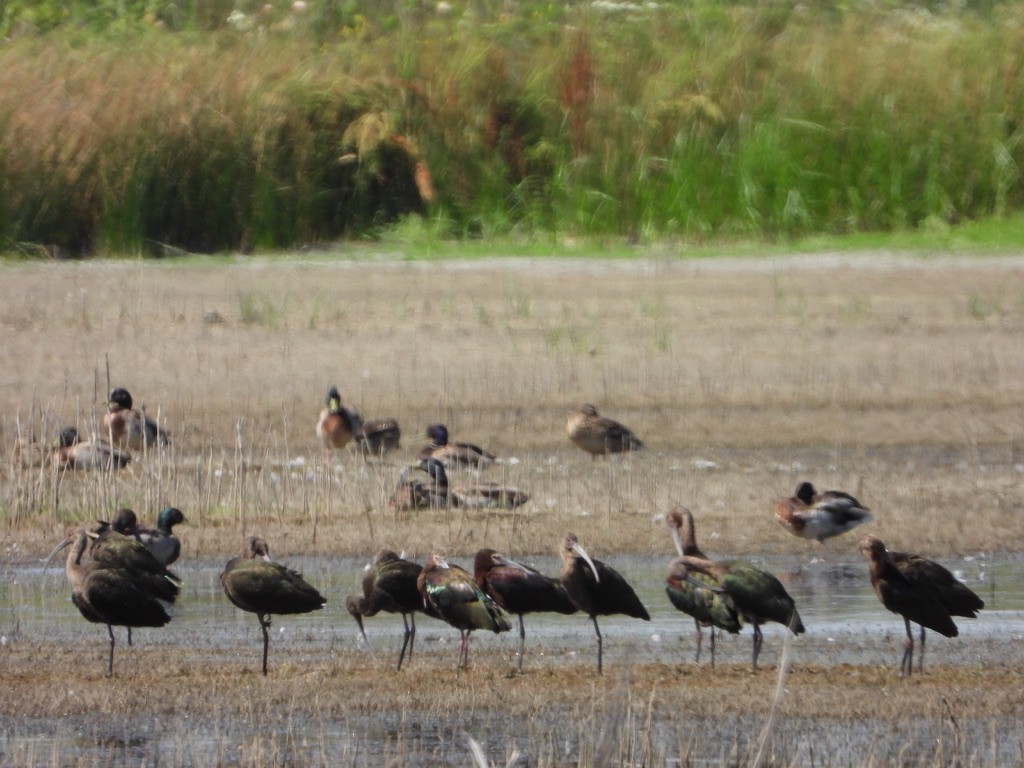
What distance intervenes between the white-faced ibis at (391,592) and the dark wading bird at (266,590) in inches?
11.3

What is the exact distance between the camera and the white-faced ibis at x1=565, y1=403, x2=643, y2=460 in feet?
50.5

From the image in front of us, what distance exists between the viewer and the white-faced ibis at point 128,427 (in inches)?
607

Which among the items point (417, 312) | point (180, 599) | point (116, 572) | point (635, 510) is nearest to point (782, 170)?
point (417, 312)

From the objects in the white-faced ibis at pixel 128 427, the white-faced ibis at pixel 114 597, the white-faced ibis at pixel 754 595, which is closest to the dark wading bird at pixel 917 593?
the white-faced ibis at pixel 754 595

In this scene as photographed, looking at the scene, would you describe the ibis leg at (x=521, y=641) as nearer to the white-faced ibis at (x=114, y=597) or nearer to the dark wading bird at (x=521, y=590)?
the dark wading bird at (x=521, y=590)

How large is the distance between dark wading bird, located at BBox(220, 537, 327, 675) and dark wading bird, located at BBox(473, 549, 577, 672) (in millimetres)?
851

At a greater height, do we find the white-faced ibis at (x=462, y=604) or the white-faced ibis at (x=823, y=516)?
the white-faced ibis at (x=823, y=516)

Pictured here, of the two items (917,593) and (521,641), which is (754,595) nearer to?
(917,593)

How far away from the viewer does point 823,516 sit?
503 inches

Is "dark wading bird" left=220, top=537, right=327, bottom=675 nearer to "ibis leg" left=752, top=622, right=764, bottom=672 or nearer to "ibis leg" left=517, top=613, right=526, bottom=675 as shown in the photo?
"ibis leg" left=517, top=613, right=526, bottom=675

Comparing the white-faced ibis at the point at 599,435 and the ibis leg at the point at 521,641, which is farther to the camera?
the white-faced ibis at the point at 599,435

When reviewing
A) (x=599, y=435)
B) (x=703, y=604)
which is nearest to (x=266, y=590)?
(x=703, y=604)

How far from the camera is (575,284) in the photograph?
789 inches

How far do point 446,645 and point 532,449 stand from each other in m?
5.65
